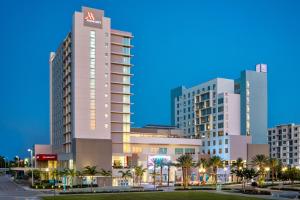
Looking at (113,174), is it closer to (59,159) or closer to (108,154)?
(108,154)

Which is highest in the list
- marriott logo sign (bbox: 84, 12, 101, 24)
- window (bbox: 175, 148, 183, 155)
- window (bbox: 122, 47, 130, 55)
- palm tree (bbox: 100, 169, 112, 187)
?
marriott logo sign (bbox: 84, 12, 101, 24)

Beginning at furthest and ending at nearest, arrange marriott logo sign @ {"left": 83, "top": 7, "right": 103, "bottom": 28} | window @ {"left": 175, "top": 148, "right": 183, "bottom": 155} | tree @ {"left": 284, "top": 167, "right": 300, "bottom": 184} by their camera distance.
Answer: window @ {"left": 175, "top": 148, "right": 183, "bottom": 155} → marriott logo sign @ {"left": 83, "top": 7, "right": 103, "bottom": 28} → tree @ {"left": 284, "top": 167, "right": 300, "bottom": 184}

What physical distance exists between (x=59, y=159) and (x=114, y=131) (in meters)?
20.7

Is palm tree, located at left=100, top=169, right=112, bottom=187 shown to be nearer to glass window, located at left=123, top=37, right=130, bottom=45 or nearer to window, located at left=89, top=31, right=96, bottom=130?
window, located at left=89, top=31, right=96, bottom=130

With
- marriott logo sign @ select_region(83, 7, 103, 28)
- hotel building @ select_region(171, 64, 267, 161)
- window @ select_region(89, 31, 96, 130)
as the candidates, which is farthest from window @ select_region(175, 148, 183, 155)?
marriott logo sign @ select_region(83, 7, 103, 28)

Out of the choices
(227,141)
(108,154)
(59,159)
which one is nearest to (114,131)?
(108,154)

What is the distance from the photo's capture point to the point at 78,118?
4719 inches

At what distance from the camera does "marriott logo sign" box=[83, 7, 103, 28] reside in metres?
122

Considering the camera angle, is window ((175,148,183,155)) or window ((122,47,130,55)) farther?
window ((175,148,183,155))

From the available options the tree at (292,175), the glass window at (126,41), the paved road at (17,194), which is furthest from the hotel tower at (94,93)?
the tree at (292,175)

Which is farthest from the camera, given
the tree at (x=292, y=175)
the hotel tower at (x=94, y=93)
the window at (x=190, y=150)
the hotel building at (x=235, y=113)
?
the hotel building at (x=235, y=113)

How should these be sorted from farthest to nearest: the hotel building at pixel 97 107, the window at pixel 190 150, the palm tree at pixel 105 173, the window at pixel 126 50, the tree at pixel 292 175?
1. the window at pixel 190 150
2. the window at pixel 126 50
3. the hotel building at pixel 97 107
4. the tree at pixel 292 175
5. the palm tree at pixel 105 173

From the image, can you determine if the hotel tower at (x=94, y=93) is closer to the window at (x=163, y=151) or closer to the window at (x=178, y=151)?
the window at (x=163, y=151)

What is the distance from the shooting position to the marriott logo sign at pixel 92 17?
4818 inches
